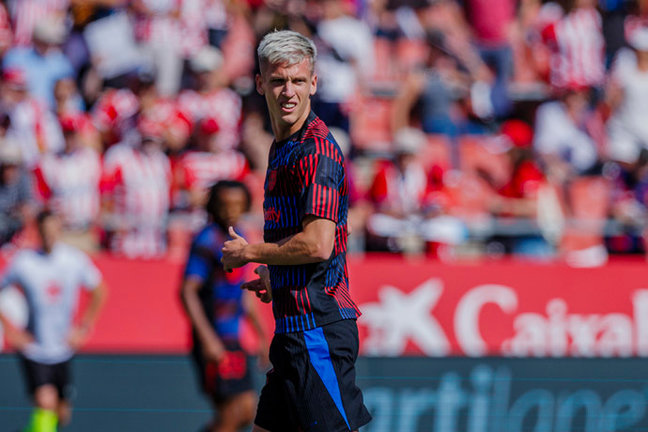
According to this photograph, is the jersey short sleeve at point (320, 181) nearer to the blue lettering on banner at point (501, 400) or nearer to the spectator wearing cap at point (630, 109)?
the blue lettering on banner at point (501, 400)

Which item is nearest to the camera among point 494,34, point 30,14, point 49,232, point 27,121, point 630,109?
point 49,232

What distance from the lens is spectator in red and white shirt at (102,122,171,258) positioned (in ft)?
30.3

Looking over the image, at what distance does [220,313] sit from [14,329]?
6.62ft

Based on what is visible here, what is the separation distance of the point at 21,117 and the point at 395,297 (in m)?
4.13

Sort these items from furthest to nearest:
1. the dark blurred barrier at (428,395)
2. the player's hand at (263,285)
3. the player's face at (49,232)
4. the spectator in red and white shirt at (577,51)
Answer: the spectator in red and white shirt at (577,51)
the dark blurred barrier at (428,395)
the player's face at (49,232)
the player's hand at (263,285)

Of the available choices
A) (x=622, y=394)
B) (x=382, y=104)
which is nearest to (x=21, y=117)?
(x=382, y=104)

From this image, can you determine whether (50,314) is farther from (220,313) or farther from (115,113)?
(115,113)

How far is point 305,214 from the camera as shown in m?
3.73

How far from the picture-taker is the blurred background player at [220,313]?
7012mm

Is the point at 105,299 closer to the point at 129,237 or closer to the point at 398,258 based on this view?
the point at 129,237

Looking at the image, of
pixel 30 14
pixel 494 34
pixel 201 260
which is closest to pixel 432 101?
pixel 494 34

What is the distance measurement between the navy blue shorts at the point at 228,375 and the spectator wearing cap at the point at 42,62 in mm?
4832

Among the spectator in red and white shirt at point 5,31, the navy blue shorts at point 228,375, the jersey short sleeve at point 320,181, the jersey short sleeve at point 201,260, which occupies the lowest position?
the navy blue shorts at point 228,375

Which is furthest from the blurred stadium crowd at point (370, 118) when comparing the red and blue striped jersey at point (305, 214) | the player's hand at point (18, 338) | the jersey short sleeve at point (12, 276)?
the red and blue striped jersey at point (305, 214)
